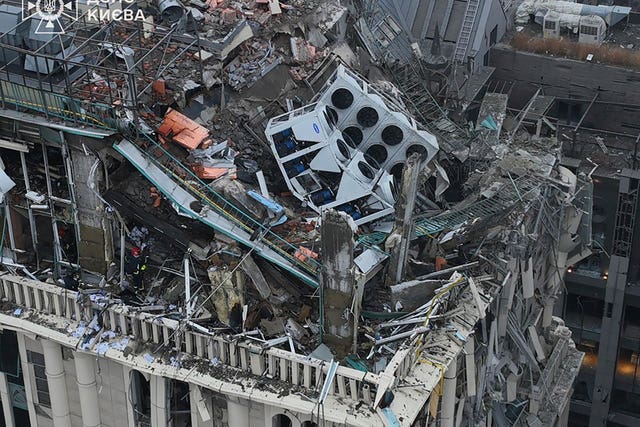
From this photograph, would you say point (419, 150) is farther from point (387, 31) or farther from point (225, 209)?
point (387, 31)

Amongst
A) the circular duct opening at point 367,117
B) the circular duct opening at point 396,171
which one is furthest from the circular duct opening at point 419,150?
the circular duct opening at point 367,117

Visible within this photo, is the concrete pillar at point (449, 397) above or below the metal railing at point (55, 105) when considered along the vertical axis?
below

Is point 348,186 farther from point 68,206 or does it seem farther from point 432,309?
point 68,206

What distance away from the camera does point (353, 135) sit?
39.6 m

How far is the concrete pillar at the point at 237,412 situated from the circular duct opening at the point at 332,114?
11055mm

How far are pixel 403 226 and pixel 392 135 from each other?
5612mm

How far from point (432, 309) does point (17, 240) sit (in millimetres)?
14597

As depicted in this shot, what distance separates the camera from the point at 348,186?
37.3 m

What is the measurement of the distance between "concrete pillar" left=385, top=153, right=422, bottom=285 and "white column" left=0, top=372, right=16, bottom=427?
44.9 feet

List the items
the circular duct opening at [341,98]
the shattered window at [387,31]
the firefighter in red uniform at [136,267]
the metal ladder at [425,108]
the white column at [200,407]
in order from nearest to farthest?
the white column at [200,407], the firefighter in red uniform at [136,267], the circular duct opening at [341,98], the metal ladder at [425,108], the shattered window at [387,31]

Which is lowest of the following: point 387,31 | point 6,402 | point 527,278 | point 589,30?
point 6,402

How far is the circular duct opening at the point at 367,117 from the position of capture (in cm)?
3912

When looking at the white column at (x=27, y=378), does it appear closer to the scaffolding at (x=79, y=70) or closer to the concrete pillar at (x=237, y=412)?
the scaffolding at (x=79, y=70)

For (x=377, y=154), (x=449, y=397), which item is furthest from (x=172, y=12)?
(x=449, y=397)
